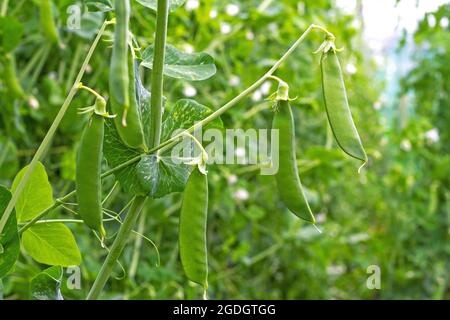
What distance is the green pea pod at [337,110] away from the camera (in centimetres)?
62

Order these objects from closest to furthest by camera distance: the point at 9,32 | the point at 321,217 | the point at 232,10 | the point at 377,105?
the point at 9,32
the point at 232,10
the point at 321,217
the point at 377,105

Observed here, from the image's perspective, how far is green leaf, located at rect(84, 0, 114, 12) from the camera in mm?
696

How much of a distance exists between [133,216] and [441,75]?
1.94 m

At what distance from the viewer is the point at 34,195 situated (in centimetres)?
76

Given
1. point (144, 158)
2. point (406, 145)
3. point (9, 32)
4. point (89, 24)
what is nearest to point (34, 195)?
point (144, 158)

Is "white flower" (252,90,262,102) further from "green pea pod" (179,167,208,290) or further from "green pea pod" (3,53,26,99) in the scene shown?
"green pea pod" (179,167,208,290)

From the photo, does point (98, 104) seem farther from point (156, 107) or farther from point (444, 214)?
point (444, 214)

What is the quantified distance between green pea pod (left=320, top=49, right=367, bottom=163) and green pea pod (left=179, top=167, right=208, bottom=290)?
0.13m

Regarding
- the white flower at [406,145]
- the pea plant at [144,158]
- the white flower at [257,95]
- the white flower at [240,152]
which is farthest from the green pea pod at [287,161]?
the white flower at [406,145]

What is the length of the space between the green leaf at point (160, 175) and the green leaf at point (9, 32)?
608mm

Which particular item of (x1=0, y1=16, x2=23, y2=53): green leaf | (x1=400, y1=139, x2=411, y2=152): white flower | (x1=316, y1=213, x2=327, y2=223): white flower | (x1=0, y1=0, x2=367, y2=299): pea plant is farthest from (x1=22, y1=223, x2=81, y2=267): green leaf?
(x1=400, y1=139, x2=411, y2=152): white flower

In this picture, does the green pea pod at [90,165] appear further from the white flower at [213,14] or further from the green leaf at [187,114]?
the white flower at [213,14]

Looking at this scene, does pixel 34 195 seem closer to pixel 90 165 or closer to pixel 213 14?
pixel 90 165

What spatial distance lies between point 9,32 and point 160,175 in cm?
64
